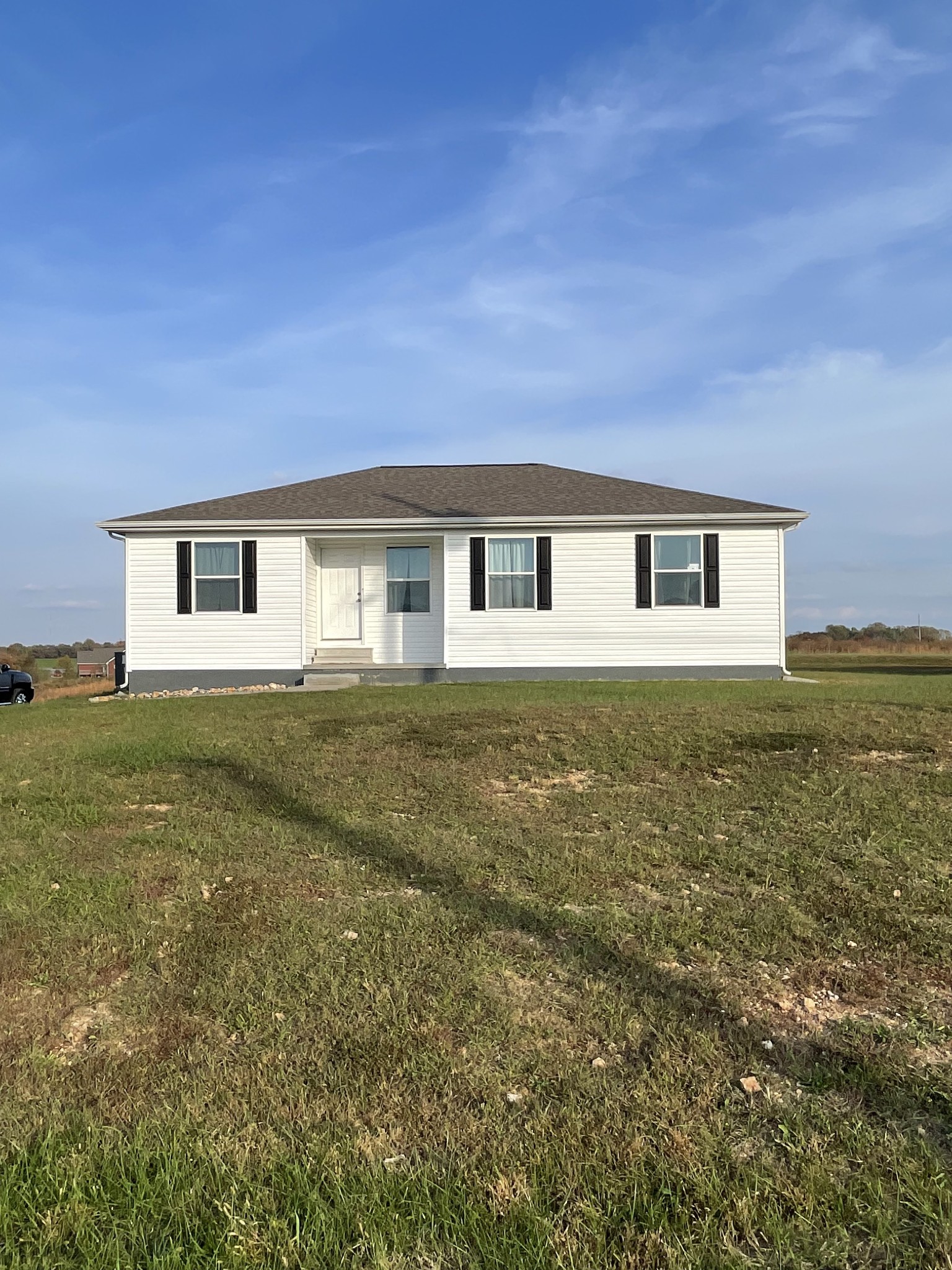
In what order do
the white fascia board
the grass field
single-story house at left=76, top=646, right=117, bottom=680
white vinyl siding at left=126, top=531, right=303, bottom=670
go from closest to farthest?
1. the white fascia board
2. white vinyl siding at left=126, top=531, right=303, bottom=670
3. the grass field
4. single-story house at left=76, top=646, right=117, bottom=680

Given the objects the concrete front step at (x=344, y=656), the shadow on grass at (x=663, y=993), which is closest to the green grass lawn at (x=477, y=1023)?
the shadow on grass at (x=663, y=993)

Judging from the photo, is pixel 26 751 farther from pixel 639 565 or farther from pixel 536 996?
pixel 639 565

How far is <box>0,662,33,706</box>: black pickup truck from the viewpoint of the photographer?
720 inches

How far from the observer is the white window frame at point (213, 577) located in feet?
50.6

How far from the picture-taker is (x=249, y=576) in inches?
606

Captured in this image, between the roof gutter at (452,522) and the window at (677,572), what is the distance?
18.4 inches

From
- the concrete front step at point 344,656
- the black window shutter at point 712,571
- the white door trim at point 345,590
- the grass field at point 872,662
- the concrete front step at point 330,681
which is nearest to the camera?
the concrete front step at point 330,681

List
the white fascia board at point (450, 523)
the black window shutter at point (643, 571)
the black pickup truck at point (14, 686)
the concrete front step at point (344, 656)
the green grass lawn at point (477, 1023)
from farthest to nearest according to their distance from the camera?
the black pickup truck at point (14, 686) < the concrete front step at point (344, 656) < the black window shutter at point (643, 571) < the white fascia board at point (450, 523) < the green grass lawn at point (477, 1023)

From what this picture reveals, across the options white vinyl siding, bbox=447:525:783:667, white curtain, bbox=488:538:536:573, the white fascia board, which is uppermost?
the white fascia board

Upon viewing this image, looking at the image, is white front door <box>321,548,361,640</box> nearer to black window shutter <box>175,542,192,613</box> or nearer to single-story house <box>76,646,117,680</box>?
black window shutter <box>175,542,192,613</box>

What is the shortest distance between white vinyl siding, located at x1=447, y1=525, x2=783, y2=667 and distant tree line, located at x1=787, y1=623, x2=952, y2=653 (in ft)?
78.0

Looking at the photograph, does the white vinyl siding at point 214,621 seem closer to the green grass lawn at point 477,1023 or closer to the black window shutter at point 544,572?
the black window shutter at point 544,572

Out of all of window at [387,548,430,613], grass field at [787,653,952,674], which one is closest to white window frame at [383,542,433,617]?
window at [387,548,430,613]

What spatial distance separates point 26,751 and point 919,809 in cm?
760
